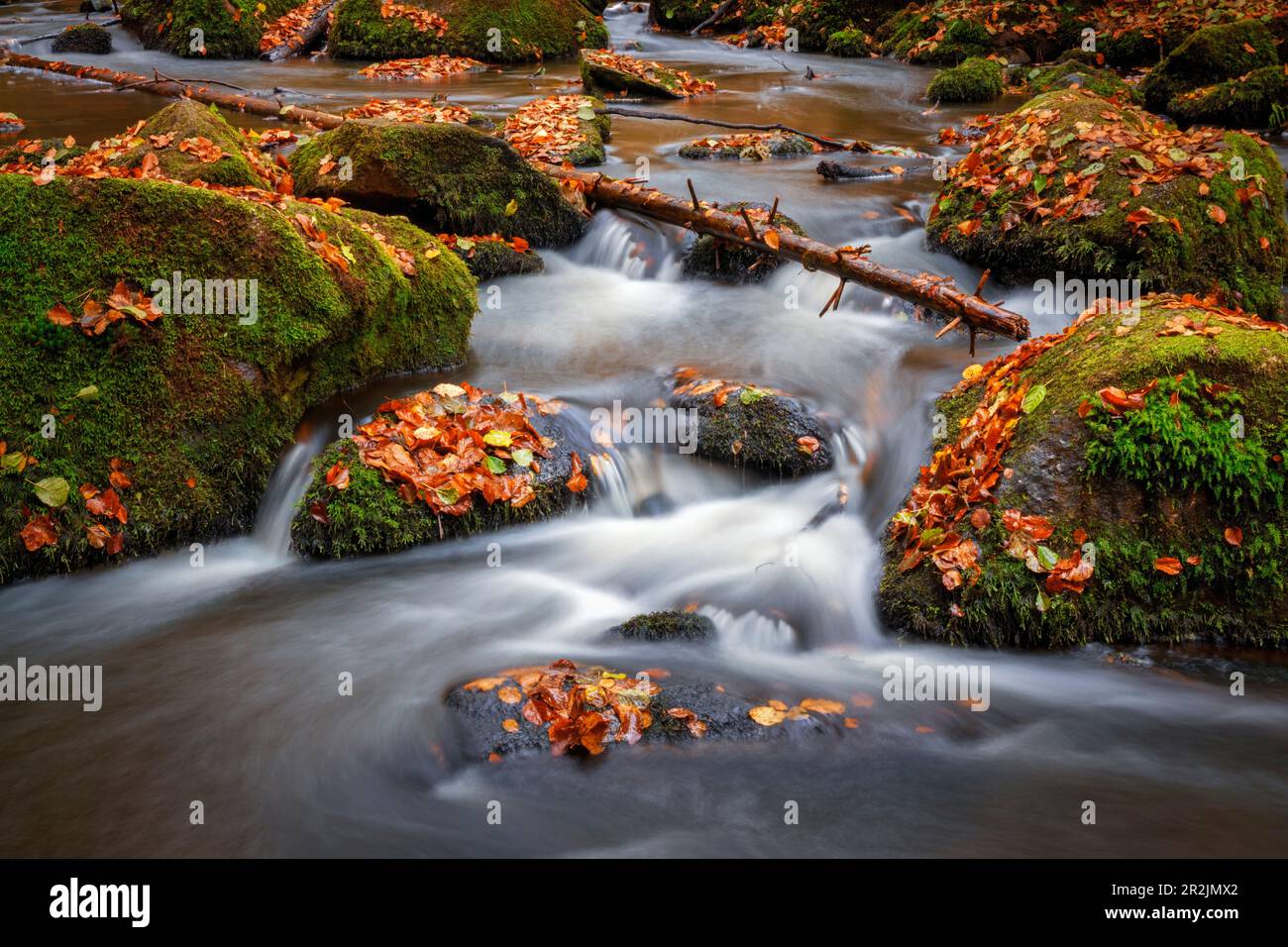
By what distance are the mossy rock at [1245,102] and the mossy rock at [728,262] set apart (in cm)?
808

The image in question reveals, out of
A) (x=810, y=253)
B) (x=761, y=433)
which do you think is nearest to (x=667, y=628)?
(x=761, y=433)

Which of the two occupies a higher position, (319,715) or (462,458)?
(462,458)

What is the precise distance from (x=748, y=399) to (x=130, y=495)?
382 cm

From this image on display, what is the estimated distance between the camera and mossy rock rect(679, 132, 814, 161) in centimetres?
1176

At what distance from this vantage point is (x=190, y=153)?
7535mm

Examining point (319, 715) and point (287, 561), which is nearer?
point (319, 715)

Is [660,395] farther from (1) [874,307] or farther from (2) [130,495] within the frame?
(2) [130,495]

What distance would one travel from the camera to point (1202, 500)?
4.62 meters

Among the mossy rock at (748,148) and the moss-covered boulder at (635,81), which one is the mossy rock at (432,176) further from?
the moss-covered boulder at (635,81)

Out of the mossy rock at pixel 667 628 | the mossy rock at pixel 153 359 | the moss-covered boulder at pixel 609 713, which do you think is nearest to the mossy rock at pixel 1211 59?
the mossy rock at pixel 667 628
